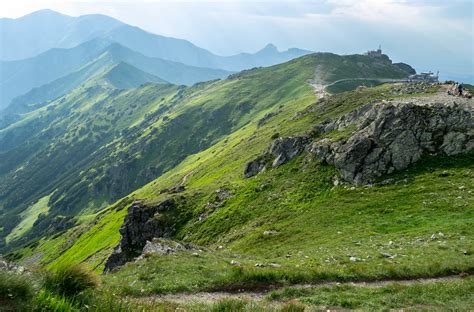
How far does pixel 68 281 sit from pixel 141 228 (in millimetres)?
52073

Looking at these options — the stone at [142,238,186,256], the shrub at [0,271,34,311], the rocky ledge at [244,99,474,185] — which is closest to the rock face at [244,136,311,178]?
the rocky ledge at [244,99,474,185]

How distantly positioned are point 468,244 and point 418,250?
3.45m

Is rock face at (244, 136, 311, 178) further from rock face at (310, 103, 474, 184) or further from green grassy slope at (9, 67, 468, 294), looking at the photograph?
rock face at (310, 103, 474, 184)

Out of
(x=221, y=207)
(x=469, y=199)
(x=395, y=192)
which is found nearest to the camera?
(x=469, y=199)

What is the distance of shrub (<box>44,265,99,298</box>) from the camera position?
31.2 feet

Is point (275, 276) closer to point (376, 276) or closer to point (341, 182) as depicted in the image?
point (376, 276)

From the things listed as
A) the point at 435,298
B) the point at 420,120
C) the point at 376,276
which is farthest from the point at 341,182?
the point at 435,298

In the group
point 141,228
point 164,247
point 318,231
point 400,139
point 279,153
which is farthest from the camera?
point 279,153

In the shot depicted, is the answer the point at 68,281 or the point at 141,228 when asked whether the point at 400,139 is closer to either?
the point at 68,281

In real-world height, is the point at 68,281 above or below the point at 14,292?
below

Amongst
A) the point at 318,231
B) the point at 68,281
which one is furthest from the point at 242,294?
the point at 318,231

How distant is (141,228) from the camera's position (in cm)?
5962

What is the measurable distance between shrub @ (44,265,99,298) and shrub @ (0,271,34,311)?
141cm

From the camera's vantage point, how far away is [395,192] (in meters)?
37.5
